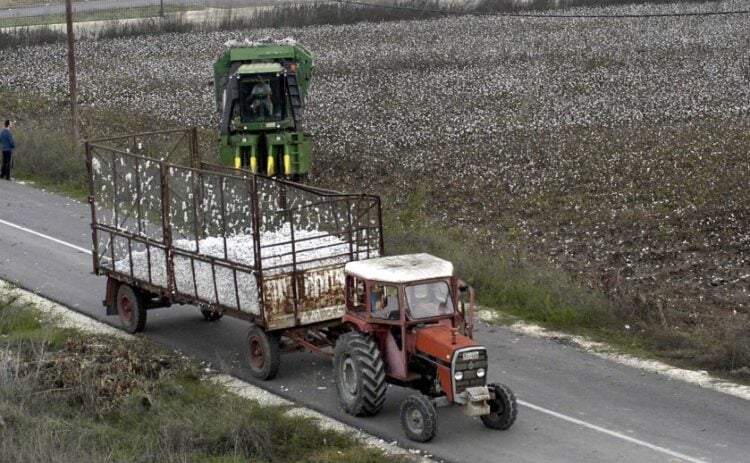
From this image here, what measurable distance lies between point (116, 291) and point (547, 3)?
45.1 m

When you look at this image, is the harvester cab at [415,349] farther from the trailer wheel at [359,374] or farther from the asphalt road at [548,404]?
the asphalt road at [548,404]

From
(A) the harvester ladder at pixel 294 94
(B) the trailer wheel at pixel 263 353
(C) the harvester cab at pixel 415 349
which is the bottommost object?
(B) the trailer wheel at pixel 263 353

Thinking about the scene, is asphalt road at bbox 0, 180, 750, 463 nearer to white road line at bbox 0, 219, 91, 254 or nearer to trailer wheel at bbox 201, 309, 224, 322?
trailer wheel at bbox 201, 309, 224, 322

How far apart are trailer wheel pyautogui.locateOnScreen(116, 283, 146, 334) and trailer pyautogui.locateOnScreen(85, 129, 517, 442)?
21 millimetres

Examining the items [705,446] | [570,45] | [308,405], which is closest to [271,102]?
[308,405]

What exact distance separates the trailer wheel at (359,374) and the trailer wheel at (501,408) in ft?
4.07

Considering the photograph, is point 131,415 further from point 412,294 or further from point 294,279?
point 412,294

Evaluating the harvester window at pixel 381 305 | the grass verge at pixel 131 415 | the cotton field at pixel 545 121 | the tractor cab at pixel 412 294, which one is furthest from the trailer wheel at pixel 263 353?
the cotton field at pixel 545 121

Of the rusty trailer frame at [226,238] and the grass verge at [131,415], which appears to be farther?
the rusty trailer frame at [226,238]

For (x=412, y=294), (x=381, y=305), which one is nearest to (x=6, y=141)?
(x=381, y=305)

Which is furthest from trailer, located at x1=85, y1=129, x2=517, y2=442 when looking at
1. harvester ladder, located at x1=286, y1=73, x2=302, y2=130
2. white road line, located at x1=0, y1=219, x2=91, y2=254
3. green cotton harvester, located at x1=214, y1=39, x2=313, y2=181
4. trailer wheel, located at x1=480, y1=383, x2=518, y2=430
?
harvester ladder, located at x1=286, y1=73, x2=302, y2=130

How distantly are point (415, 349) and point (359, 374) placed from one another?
718 mm

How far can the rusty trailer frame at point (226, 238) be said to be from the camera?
15359 millimetres

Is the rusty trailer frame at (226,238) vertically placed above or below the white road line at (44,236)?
above
